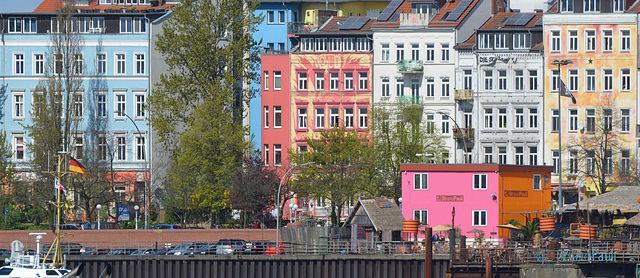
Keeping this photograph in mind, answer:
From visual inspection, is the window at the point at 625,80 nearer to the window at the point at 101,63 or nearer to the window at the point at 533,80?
the window at the point at 533,80

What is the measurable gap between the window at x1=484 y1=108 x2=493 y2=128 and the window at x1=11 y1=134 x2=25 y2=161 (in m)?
→ 34.9

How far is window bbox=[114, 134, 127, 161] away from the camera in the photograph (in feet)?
342

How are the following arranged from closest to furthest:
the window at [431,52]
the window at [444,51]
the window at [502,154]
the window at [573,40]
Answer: the window at [573,40] → the window at [502,154] → the window at [444,51] → the window at [431,52]

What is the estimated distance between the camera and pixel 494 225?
7781cm

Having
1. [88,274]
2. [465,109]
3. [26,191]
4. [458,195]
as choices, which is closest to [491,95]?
[465,109]

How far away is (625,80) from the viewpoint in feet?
323

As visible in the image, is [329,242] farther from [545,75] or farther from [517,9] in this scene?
[517,9]

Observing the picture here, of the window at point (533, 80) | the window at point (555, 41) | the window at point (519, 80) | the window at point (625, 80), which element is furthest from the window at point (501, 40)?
the window at point (625, 80)

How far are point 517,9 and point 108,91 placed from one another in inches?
1272

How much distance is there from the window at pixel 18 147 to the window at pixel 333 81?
23833mm

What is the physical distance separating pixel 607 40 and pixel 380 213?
3259cm

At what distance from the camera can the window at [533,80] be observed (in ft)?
329

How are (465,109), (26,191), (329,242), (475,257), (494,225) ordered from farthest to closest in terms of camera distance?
(465,109) → (26,191) → (494,225) → (329,242) → (475,257)

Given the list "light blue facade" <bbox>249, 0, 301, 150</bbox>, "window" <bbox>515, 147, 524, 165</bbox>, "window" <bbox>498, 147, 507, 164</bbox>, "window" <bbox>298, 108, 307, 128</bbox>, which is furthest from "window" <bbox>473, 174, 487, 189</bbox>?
"light blue facade" <bbox>249, 0, 301, 150</bbox>
